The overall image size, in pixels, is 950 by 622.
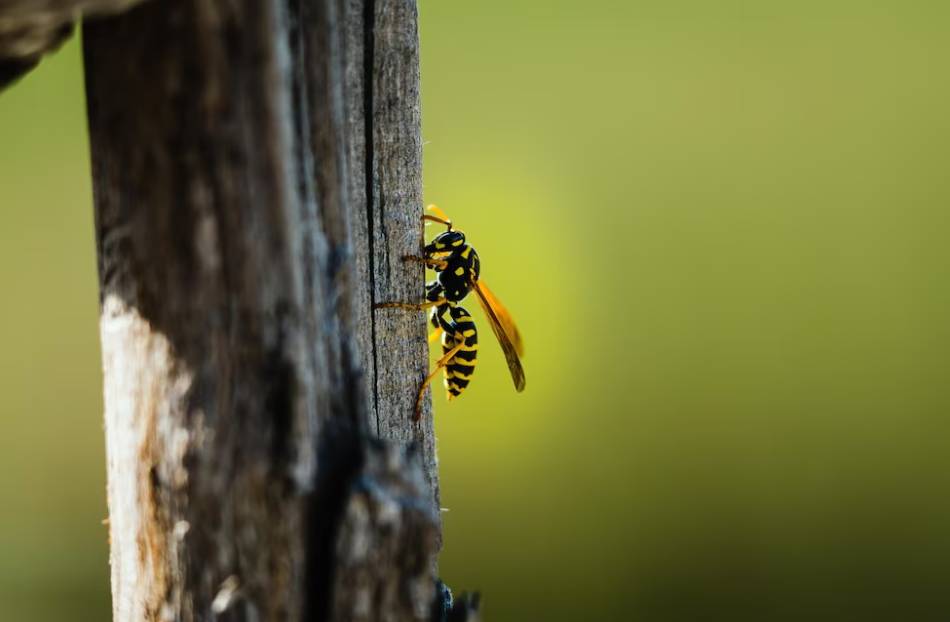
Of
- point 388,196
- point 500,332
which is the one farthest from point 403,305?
point 500,332

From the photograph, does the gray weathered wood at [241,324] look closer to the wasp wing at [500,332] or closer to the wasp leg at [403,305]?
the wasp leg at [403,305]

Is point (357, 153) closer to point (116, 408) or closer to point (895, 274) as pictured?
point (116, 408)

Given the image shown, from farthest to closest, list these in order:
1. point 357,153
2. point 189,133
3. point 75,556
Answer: point 75,556
point 357,153
point 189,133

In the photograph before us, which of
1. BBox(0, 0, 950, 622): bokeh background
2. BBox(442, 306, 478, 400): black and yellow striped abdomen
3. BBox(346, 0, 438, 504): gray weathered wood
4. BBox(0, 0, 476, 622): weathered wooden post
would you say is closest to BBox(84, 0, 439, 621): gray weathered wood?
BBox(0, 0, 476, 622): weathered wooden post

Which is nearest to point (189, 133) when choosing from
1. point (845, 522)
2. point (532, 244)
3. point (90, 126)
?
point (90, 126)

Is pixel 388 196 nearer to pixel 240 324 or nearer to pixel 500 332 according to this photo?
pixel 240 324

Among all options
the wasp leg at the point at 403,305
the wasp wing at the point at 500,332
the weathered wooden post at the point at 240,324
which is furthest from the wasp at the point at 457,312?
the weathered wooden post at the point at 240,324
